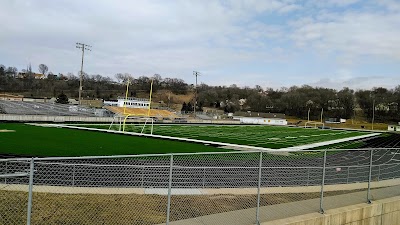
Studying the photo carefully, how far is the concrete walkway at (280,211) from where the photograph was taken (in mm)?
7945

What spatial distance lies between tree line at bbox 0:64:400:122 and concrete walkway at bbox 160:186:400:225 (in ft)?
416

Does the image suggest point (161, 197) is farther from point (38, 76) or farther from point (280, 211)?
point (38, 76)

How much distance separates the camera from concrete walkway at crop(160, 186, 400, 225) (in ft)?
26.1

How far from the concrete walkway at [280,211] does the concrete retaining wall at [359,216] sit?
25cm

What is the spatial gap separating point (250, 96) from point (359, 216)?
530ft

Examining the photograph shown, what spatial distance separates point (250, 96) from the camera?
557 feet

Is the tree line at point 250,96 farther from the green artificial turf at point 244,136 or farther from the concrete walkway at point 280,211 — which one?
the concrete walkway at point 280,211

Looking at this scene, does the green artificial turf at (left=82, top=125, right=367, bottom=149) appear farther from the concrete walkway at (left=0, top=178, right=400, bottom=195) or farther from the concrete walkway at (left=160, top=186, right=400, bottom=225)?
the concrete walkway at (left=160, top=186, right=400, bottom=225)

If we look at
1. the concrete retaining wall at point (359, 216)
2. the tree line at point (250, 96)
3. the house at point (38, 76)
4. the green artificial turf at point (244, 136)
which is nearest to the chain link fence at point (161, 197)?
the concrete retaining wall at point (359, 216)

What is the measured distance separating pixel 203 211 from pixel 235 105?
510 feet

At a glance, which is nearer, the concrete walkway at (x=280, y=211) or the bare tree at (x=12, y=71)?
the concrete walkway at (x=280, y=211)

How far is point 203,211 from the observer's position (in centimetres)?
920

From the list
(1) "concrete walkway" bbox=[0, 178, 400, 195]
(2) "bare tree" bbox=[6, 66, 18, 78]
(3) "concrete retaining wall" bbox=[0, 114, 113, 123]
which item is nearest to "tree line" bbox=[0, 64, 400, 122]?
(2) "bare tree" bbox=[6, 66, 18, 78]

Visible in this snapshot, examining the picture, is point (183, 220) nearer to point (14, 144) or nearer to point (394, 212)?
point (394, 212)
